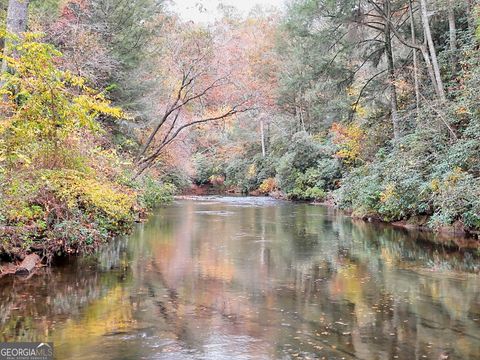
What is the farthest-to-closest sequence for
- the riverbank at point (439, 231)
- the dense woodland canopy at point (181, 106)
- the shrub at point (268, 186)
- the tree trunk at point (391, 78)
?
the shrub at point (268, 186) → the tree trunk at point (391, 78) → the riverbank at point (439, 231) → the dense woodland canopy at point (181, 106)

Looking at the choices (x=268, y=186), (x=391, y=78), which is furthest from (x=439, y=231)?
(x=268, y=186)

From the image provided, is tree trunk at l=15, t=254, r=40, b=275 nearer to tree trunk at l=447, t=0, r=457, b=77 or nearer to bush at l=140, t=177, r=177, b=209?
bush at l=140, t=177, r=177, b=209

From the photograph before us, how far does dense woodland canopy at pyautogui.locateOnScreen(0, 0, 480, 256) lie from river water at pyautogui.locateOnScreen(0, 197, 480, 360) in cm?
150

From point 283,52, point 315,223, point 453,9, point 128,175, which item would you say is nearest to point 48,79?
point 128,175

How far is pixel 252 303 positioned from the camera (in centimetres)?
650

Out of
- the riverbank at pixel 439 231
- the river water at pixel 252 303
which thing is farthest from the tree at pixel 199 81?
the river water at pixel 252 303

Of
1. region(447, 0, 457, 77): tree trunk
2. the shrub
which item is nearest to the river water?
region(447, 0, 457, 77): tree trunk

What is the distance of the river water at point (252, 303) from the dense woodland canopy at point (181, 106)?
150cm

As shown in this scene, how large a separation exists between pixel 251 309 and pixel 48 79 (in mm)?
6161

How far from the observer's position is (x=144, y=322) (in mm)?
5625

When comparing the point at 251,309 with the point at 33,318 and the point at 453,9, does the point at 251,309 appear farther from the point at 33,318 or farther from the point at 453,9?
the point at 453,9

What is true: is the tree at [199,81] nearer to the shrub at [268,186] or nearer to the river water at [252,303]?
the river water at [252,303]

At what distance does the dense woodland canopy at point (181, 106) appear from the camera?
9156 millimetres

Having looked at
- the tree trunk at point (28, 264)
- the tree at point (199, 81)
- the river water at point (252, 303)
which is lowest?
the river water at point (252, 303)
